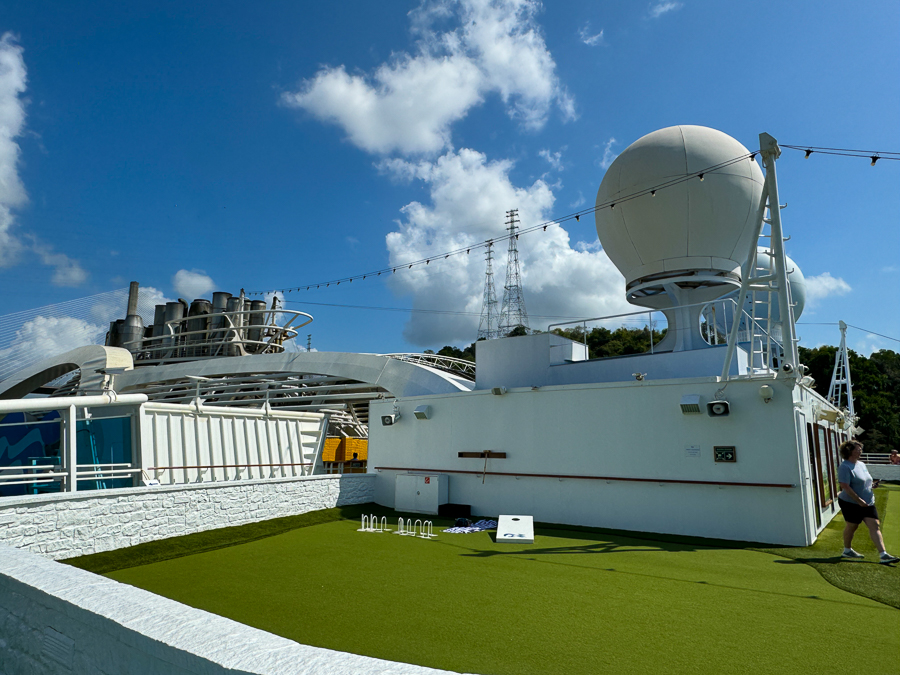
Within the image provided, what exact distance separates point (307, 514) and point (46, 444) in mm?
6307

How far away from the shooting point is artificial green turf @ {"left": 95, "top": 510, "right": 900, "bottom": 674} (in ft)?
14.0

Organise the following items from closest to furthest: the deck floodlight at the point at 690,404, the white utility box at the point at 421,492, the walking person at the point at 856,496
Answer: the walking person at the point at 856,496, the deck floodlight at the point at 690,404, the white utility box at the point at 421,492

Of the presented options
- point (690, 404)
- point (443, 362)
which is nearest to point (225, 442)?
point (690, 404)

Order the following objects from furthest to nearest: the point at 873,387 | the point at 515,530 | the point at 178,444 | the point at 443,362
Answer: the point at 873,387 → the point at 443,362 → the point at 178,444 → the point at 515,530

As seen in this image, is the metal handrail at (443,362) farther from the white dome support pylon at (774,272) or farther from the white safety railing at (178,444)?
the white dome support pylon at (774,272)

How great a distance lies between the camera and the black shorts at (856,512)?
7051mm

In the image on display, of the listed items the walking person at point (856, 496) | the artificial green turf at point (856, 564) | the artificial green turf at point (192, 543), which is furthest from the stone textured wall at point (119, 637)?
the walking person at point (856, 496)

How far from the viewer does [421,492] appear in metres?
12.7

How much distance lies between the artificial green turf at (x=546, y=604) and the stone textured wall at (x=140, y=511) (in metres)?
1.36

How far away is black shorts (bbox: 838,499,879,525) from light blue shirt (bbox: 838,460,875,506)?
0.06 m

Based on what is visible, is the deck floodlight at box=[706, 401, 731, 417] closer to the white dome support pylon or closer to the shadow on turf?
the white dome support pylon

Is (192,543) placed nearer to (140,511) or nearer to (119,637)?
(140,511)

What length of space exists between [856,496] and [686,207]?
7.45 m

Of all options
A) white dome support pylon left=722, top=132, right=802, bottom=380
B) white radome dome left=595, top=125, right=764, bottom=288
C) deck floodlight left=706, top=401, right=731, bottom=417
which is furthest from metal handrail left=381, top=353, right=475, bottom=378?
white dome support pylon left=722, top=132, right=802, bottom=380
